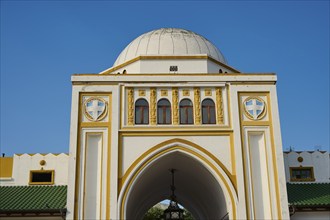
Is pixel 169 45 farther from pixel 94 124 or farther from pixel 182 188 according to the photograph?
pixel 182 188

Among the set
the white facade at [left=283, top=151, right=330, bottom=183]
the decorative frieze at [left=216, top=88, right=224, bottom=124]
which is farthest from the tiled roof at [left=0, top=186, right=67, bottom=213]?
the white facade at [left=283, top=151, right=330, bottom=183]

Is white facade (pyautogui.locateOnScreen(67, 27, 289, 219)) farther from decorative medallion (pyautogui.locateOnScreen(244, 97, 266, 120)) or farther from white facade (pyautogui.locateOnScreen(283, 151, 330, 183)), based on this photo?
white facade (pyautogui.locateOnScreen(283, 151, 330, 183))

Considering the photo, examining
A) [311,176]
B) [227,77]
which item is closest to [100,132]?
[227,77]

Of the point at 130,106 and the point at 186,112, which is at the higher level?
the point at 130,106

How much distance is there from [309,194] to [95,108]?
913 centimetres

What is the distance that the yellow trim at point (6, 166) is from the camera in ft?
68.1

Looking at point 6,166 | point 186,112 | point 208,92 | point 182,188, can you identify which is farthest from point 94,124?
point 182,188

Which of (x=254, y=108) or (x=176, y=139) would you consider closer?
(x=176, y=139)

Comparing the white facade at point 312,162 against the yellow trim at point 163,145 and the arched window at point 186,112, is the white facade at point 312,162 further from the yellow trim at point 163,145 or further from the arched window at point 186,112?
the arched window at point 186,112

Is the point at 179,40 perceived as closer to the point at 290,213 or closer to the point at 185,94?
the point at 185,94

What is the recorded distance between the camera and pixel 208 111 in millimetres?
18875

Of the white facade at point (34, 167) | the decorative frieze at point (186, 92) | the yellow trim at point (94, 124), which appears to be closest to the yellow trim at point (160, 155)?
the yellow trim at point (94, 124)

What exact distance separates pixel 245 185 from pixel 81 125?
6446 mm

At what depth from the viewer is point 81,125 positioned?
1850 centimetres
